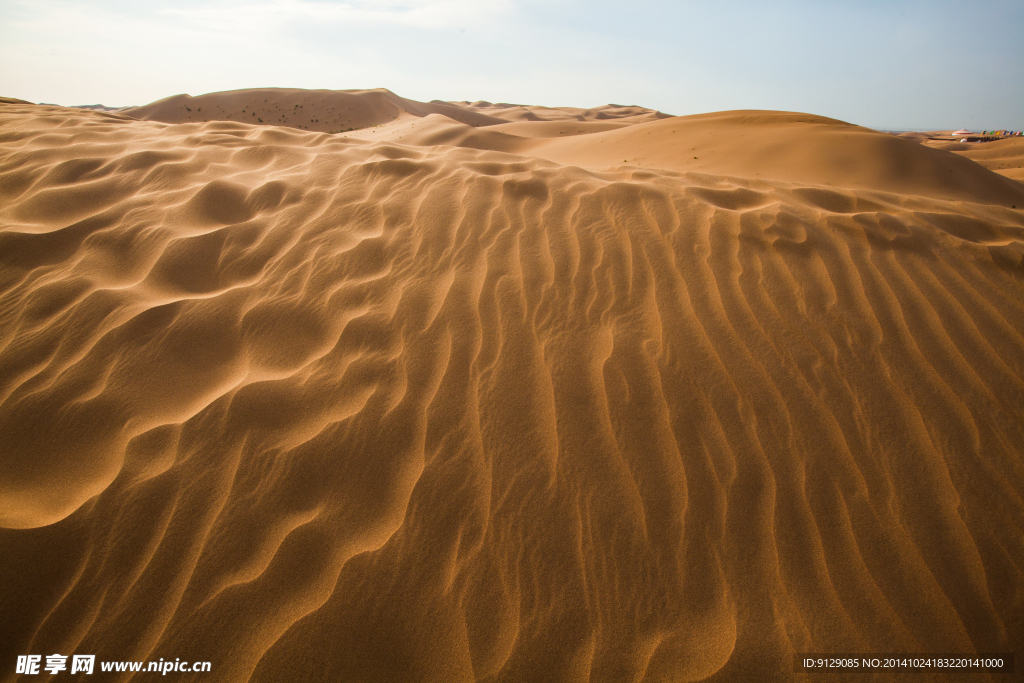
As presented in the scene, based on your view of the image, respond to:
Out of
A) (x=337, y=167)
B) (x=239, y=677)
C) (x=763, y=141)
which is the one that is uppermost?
(x=763, y=141)

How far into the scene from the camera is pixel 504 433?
1.76 metres

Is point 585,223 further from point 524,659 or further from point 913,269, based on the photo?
point 524,659

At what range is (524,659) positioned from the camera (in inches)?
51.5

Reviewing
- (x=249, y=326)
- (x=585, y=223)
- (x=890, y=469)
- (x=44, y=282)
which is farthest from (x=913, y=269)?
(x=44, y=282)

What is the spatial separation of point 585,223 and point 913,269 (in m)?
1.77

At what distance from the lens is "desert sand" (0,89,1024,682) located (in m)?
A: 1.36

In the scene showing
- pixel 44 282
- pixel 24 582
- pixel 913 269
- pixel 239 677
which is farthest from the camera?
pixel 913 269

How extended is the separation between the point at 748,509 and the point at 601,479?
504mm

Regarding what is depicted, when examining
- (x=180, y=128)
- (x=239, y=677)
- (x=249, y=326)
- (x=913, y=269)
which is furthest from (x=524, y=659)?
(x=180, y=128)

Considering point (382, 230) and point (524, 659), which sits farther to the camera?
point (382, 230)

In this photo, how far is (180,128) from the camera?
5.17 metres

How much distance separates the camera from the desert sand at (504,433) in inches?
53.7

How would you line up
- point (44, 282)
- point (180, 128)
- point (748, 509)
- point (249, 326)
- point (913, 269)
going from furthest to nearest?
1. point (180, 128)
2. point (913, 269)
3. point (44, 282)
4. point (249, 326)
5. point (748, 509)

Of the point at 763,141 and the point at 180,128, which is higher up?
the point at 763,141
